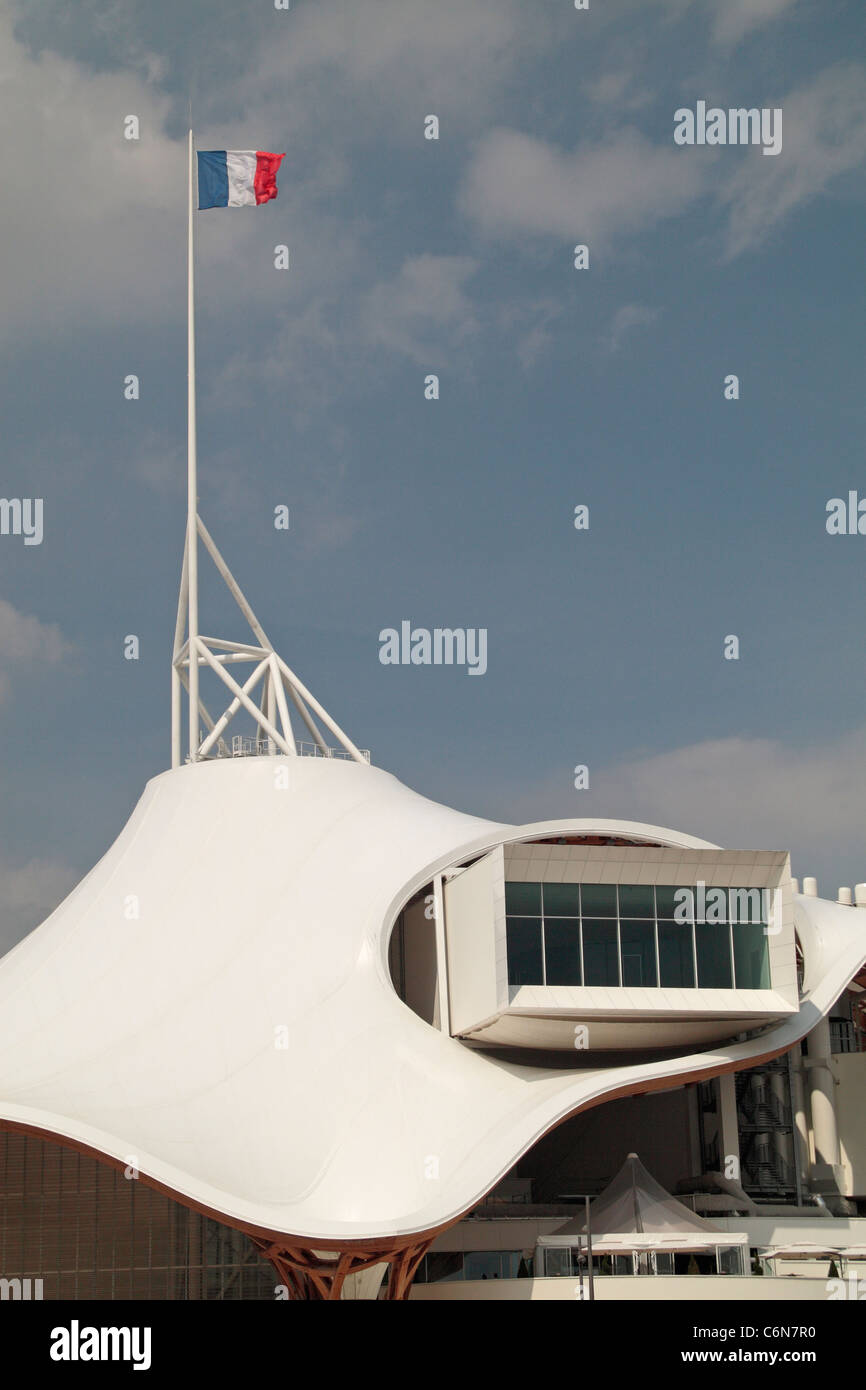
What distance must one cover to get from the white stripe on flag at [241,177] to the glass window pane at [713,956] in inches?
981

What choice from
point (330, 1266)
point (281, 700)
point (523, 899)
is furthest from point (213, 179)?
point (330, 1266)

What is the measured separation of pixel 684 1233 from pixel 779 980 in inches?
236

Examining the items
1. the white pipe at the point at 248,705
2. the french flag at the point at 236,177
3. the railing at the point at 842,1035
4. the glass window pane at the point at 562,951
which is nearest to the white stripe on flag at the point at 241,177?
the french flag at the point at 236,177

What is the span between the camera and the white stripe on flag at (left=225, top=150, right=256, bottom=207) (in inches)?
1870

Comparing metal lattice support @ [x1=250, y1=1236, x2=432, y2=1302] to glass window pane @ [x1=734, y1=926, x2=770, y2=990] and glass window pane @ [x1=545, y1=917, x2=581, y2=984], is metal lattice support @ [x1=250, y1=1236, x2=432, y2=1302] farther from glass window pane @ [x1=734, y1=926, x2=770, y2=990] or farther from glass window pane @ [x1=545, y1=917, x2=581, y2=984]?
glass window pane @ [x1=734, y1=926, x2=770, y2=990]

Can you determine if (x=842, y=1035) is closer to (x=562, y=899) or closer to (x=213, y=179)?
(x=562, y=899)

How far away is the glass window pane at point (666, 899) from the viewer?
37.7 m


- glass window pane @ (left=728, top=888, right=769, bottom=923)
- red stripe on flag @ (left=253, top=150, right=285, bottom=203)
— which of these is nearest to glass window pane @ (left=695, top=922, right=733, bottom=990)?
glass window pane @ (left=728, top=888, right=769, bottom=923)

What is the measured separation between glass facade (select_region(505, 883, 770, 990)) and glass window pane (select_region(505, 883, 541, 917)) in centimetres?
2

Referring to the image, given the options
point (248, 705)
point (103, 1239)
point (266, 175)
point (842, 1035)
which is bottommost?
point (103, 1239)

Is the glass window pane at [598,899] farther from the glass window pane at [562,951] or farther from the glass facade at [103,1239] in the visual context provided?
the glass facade at [103,1239]

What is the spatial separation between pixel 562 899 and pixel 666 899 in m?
2.52

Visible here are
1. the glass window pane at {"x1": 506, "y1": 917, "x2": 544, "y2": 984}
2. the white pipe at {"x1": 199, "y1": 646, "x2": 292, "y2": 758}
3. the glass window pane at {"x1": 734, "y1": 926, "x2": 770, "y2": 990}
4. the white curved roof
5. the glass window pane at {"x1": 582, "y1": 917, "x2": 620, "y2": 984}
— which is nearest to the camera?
the white curved roof

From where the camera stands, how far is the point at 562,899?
37125mm
